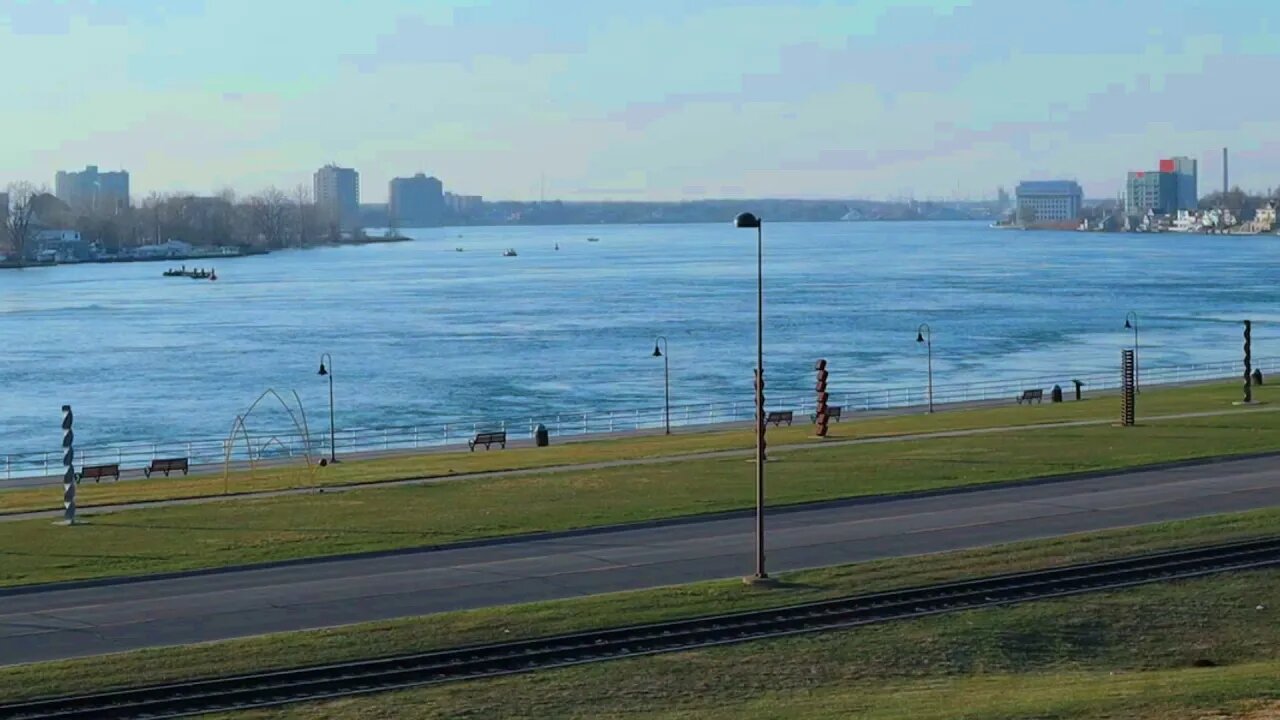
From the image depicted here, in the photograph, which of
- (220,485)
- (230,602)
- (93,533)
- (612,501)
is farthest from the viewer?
(220,485)

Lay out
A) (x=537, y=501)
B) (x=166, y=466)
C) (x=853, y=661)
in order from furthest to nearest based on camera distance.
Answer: (x=166, y=466) → (x=537, y=501) → (x=853, y=661)

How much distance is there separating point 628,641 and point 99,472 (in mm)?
28880

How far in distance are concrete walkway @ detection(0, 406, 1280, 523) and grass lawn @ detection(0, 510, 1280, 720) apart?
13627 mm

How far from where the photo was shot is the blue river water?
73.7 m

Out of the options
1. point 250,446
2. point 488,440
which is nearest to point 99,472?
point 250,446

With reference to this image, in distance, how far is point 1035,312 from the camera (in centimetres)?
12369

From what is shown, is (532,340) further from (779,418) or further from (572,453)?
(572,453)

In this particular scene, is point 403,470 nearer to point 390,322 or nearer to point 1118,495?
point 1118,495

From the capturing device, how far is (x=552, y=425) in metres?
64.1

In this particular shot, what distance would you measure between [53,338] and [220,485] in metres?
75.2

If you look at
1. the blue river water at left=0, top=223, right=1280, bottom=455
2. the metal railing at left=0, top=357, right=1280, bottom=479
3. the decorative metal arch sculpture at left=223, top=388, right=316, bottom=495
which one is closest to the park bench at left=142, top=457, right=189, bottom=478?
the decorative metal arch sculpture at left=223, top=388, right=316, bottom=495

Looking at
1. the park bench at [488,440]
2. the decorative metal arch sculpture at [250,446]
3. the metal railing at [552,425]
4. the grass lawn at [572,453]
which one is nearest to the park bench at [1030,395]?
the grass lawn at [572,453]

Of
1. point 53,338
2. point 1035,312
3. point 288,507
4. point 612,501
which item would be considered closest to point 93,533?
point 288,507

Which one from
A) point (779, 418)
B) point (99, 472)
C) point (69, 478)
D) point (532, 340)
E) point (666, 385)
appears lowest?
point (99, 472)
